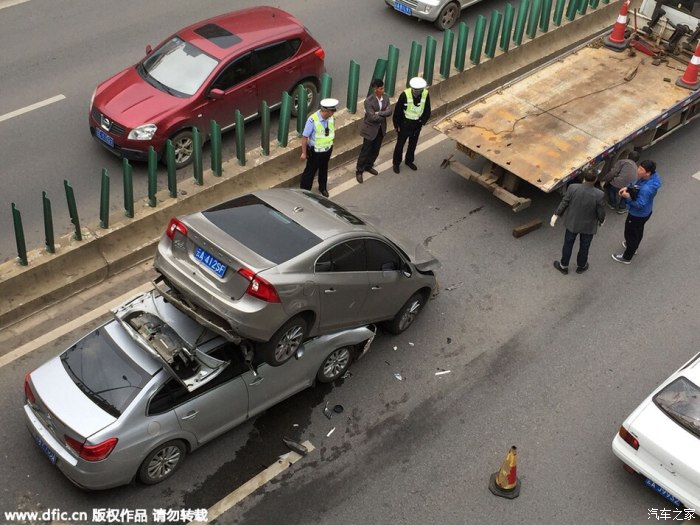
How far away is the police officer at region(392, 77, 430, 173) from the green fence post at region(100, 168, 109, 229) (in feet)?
14.3

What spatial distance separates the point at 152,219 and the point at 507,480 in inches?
222

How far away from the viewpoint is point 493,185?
11672 millimetres

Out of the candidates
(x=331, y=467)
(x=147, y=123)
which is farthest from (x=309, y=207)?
(x=147, y=123)

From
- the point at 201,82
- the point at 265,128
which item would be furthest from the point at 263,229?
the point at 201,82

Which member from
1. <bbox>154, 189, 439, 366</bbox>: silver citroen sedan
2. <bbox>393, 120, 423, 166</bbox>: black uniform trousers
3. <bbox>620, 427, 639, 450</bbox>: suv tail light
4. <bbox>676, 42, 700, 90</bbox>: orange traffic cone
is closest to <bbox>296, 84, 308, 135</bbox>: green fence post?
<bbox>393, 120, 423, 166</bbox>: black uniform trousers

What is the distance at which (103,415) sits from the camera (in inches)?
291

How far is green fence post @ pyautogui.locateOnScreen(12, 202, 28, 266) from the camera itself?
363 inches

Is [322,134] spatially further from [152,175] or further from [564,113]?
[564,113]

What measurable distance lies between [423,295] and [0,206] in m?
5.85

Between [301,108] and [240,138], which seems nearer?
[240,138]

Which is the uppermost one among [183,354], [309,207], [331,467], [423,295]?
[309,207]

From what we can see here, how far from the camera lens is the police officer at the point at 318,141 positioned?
11.0m

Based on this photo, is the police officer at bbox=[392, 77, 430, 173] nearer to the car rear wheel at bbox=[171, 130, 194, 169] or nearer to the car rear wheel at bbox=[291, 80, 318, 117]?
the car rear wheel at bbox=[291, 80, 318, 117]

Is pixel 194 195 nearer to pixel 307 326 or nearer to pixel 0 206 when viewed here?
pixel 0 206
